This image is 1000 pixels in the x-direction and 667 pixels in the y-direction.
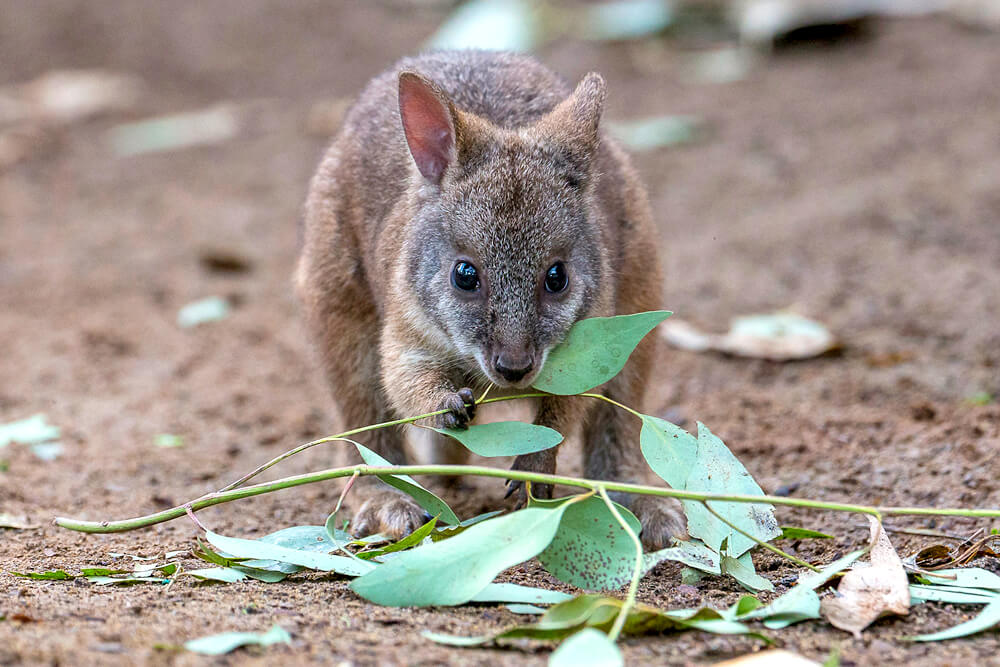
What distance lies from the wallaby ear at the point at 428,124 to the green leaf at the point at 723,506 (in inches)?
53.6

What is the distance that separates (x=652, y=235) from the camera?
16.0 ft

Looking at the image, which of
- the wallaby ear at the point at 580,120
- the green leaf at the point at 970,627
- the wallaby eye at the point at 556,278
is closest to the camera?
the green leaf at the point at 970,627

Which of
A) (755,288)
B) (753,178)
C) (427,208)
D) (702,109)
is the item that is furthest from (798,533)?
(702,109)

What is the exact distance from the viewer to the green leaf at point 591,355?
3682mm

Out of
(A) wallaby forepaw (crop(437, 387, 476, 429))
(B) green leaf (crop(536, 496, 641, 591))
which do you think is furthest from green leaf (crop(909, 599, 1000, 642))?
(A) wallaby forepaw (crop(437, 387, 476, 429))

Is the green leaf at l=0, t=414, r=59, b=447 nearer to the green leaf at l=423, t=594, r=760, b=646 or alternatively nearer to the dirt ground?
the dirt ground

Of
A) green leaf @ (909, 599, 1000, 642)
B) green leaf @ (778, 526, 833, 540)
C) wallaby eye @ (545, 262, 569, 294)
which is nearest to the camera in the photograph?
green leaf @ (909, 599, 1000, 642)

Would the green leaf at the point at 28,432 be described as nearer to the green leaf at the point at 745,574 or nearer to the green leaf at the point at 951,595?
the green leaf at the point at 745,574

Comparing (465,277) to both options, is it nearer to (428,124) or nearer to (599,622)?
(428,124)

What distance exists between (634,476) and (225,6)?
1187 centimetres

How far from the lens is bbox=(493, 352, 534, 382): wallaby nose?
12.0ft

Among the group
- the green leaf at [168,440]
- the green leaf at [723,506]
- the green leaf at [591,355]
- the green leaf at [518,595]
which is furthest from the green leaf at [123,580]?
the green leaf at [168,440]

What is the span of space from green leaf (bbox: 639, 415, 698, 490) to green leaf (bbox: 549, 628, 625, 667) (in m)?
0.95

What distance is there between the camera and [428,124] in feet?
13.6
